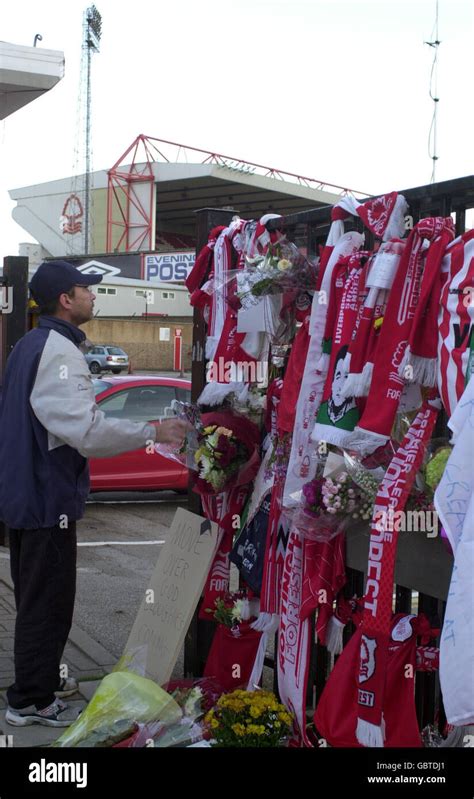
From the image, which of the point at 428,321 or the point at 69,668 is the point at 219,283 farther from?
the point at 69,668

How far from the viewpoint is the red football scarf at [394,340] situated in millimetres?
3230

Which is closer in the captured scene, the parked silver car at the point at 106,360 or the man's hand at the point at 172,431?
the man's hand at the point at 172,431

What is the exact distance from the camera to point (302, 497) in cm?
365

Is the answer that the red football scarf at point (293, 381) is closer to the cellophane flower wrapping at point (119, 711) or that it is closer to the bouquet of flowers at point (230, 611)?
the bouquet of flowers at point (230, 611)

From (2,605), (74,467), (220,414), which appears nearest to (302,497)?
(220,414)

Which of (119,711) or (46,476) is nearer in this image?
(119,711)

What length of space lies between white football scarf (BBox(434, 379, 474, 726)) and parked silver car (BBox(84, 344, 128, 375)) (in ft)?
113

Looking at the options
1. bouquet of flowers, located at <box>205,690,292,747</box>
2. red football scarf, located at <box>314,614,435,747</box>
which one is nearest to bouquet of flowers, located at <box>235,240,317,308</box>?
red football scarf, located at <box>314,614,435,747</box>

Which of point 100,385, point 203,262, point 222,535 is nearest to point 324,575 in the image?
point 222,535

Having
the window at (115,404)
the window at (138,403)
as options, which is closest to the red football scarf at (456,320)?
the window at (138,403)

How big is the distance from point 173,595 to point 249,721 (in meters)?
1.00

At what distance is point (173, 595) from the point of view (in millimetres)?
4508
